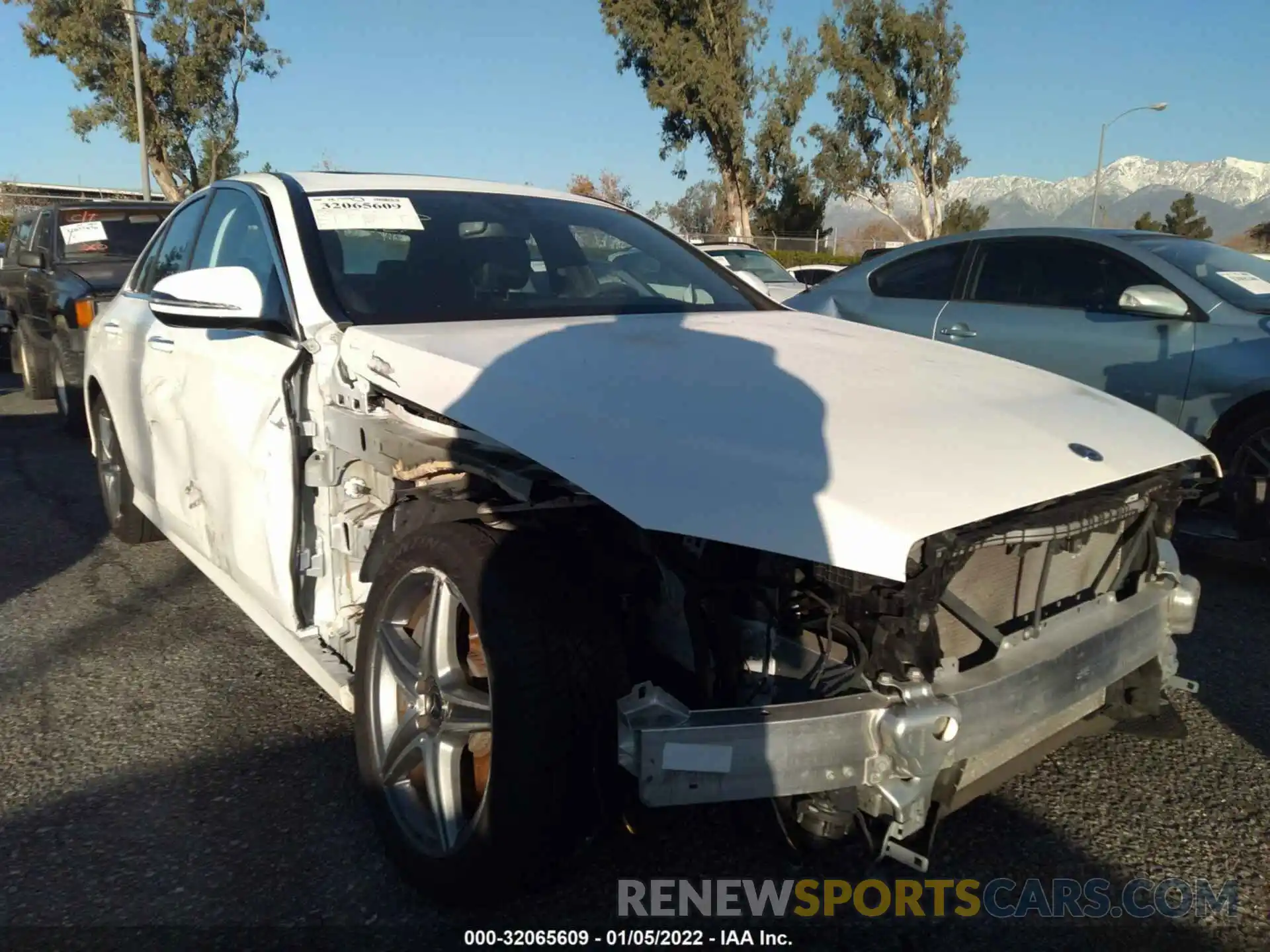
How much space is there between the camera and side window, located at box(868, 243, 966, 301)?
6.45 metres

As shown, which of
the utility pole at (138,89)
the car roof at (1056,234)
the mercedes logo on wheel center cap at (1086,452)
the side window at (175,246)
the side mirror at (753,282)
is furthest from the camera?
the utility pole at (138,89)

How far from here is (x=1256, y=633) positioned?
407 cm

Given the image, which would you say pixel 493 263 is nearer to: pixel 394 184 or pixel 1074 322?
pixel 394 184

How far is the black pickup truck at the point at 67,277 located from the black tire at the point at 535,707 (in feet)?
22.8

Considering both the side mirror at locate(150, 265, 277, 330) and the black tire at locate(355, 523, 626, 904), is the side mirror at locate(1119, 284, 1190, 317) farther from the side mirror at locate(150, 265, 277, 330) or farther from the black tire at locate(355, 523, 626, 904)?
the side mirror at locate(150, 265, 277, 330)

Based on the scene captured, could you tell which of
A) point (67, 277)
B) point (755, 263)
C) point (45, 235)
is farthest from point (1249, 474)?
point (755, 263)

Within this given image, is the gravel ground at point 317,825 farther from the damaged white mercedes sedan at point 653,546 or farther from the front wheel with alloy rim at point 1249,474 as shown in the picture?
the front wheel with alloy rim at point 1249,474

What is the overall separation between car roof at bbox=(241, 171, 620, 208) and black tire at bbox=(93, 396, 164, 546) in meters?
1.73

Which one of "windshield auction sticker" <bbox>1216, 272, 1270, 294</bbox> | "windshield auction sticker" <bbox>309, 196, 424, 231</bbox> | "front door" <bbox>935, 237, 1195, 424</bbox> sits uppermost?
"windshield auction sticker" <bbox>309, 196, 424, 231</bbox>

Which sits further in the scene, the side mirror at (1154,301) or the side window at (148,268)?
the side mirror at (1154,301)

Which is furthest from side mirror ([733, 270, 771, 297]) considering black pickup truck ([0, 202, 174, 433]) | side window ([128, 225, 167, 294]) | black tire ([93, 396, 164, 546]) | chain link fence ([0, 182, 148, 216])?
chain link fence ([0, 182, 148, 216])

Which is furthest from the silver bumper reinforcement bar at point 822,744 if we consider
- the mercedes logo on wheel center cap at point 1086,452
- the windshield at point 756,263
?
the windshield at point 756,263

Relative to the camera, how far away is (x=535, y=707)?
6.62 ft

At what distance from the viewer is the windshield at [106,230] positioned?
8953 millimetres
